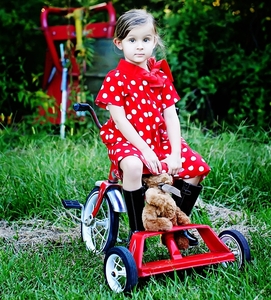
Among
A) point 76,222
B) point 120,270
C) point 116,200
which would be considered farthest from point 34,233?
point 120,270

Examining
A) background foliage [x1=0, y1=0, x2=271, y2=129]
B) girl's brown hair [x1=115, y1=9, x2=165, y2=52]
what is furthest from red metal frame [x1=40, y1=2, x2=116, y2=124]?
girl's brown hair [x1=115, y1=9, x2=165, y2=52]

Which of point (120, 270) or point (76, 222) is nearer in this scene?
point (120, 270)

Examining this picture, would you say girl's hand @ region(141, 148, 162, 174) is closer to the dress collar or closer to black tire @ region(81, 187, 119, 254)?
the dress collar

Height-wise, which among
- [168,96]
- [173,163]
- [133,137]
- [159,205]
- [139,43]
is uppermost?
[139,43]

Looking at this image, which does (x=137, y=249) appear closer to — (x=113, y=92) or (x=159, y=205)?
(x=159, y=205)

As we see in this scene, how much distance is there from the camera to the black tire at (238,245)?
10.1 ft

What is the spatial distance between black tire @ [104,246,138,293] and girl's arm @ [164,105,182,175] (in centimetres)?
45

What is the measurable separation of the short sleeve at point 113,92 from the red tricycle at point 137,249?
0.33m

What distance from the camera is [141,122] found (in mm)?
3119

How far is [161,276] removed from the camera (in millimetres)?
3119

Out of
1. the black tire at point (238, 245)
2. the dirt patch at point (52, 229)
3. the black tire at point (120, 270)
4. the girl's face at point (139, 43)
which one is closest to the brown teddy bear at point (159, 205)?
the black tire at point (120, 270)

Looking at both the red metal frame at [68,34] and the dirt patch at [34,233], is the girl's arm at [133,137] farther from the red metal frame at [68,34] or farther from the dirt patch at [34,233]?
the red metal frame at [68,34]

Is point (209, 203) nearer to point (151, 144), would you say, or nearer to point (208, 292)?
point (151, 144)

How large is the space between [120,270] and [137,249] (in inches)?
7.3
